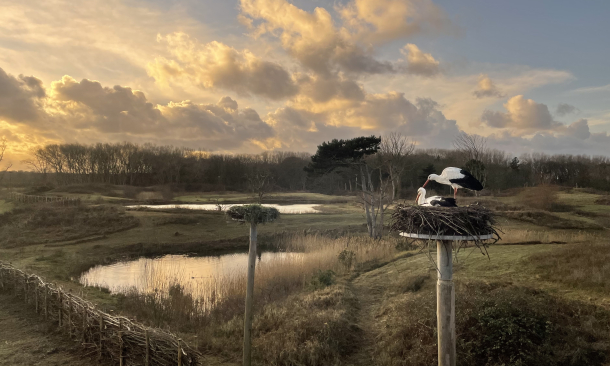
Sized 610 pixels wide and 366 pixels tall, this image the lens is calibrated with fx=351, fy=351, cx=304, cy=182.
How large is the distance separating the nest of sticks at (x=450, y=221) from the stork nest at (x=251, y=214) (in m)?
3.47

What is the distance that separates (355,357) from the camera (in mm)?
8109

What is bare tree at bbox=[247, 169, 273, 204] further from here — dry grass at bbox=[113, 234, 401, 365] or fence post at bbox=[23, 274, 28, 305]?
fence post at bbox=[23, 274, 28, 305]

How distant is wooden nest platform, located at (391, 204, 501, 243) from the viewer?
4.70 meters

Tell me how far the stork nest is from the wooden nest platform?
3473 mm

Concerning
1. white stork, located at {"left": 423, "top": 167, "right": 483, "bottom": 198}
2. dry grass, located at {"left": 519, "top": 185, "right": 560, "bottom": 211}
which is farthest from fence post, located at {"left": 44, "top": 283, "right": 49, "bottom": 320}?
dry grass, located at {"left": 519, "top": 185, "right": 560, "bottom": 211}

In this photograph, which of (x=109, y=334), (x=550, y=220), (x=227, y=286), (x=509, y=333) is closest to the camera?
(x=509, y=333)

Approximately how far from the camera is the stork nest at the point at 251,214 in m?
7.47

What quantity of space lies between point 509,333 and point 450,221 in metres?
3.95

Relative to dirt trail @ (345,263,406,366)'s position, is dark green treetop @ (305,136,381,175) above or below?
above

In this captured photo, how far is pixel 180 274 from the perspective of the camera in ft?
62.0

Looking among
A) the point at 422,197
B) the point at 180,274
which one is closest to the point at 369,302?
the point at 422,197

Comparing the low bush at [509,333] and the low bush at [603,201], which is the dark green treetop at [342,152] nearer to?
the low bush at [509,333]

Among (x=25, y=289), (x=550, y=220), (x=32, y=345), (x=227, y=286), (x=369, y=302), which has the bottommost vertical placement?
(x=32, y=345)

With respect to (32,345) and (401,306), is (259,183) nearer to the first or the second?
(32,345)
